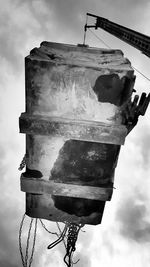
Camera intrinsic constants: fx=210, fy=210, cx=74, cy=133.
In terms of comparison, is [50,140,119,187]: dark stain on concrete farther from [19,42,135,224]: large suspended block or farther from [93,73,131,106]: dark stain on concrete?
[93,73,131,106]: dark stain on concrete

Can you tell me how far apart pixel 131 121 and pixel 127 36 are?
316 inches

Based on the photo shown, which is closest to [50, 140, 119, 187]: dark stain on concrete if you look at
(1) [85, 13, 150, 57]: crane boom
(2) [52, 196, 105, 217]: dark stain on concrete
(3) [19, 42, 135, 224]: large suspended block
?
(3) [19, 42, 135, 224]: large suspended block

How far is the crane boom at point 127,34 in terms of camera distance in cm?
696

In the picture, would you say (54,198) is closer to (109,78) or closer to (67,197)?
(67,197)

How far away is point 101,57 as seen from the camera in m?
3.00

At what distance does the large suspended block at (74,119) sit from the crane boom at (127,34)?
4.45 m

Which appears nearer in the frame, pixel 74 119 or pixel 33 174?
pixel 74 119

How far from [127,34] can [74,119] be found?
825cm

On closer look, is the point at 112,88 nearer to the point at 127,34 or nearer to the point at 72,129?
the point at 72,129

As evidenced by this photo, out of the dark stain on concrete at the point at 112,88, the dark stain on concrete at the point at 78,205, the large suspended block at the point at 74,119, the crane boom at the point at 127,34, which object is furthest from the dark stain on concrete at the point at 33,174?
the crane boom at the point at 127,34

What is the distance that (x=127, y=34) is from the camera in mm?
9523

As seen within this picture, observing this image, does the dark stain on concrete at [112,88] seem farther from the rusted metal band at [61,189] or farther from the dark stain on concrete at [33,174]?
the dark stain on concrete at [33,174]

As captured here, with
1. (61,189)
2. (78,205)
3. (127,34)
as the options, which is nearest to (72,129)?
(61,189)

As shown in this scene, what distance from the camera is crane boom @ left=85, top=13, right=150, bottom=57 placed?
6962 mm
